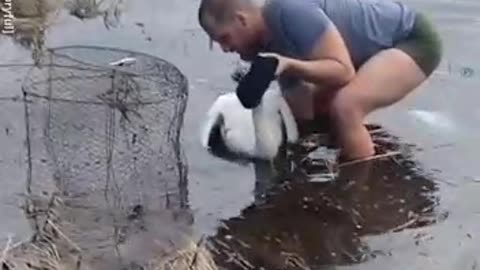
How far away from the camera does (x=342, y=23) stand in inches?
221

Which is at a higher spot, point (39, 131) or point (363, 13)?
point (363, 13)

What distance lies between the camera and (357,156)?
215 inches

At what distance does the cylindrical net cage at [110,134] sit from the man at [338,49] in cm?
33

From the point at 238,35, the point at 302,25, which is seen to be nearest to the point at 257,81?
the point at 238,35

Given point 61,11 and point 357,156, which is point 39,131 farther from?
point 61,11

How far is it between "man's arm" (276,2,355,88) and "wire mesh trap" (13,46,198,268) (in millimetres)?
467

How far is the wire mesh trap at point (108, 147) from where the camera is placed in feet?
15.9

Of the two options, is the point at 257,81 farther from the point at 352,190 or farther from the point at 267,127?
the point at 352,190

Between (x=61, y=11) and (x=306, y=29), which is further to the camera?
(x=61, y=11)

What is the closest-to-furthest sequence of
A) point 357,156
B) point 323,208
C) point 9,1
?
point 323,208 → point 357,156 → point 9,1

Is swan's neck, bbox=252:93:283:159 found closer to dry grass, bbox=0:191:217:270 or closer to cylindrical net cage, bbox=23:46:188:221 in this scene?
cylindrical net cage, bbox=23:46:188:221

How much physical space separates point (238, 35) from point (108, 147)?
0.66 m

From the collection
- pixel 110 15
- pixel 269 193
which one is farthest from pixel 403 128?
pixel 110 15

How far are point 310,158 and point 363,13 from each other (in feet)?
2.14
